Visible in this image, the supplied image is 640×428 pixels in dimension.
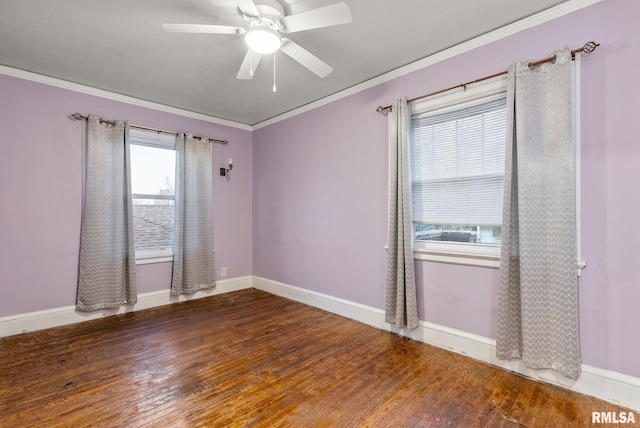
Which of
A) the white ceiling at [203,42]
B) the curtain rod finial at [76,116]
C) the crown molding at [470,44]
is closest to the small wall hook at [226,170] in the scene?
the white ceiling at [203,42]

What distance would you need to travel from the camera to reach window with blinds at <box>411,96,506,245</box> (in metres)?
2.48

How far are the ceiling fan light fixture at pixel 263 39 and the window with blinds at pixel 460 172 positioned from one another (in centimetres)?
152

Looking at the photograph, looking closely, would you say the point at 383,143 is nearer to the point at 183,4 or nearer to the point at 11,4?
the point at 183,4

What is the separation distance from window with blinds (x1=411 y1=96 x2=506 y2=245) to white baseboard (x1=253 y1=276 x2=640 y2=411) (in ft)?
2.74

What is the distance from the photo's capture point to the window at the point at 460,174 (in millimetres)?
2473

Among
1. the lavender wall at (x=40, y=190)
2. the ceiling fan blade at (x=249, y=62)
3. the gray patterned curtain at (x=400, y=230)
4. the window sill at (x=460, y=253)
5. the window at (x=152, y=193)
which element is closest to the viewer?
the ceiling fan blade at (x=249, y=62)

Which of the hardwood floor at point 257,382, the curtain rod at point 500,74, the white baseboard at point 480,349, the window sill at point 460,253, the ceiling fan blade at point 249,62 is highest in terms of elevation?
the ceiling fan blade at point 249,62

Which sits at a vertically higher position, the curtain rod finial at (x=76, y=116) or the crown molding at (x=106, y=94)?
the crown molding at (x=106, y=94)

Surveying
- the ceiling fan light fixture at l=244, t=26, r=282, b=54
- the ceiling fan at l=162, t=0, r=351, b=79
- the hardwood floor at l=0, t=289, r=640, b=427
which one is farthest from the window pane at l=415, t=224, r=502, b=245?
the ceiling fan light fixture at l=244, t=26, r=282, b=54

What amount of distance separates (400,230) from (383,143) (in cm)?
93

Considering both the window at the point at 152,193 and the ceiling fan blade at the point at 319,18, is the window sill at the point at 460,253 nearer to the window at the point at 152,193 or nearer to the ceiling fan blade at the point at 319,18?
the ceiling fan blade at the point at 319,18

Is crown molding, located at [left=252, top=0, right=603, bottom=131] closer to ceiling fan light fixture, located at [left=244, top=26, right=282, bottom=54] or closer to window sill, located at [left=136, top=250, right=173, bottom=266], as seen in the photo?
ceiling fan light fixture, located at [left=244, top=26, right=282, bottom=54]

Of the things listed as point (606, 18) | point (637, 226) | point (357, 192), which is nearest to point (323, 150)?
point (357, 192)

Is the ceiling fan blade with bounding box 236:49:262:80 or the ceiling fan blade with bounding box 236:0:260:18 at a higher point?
Result: the ceiling fan blade with bounding box 236:0:260:18
